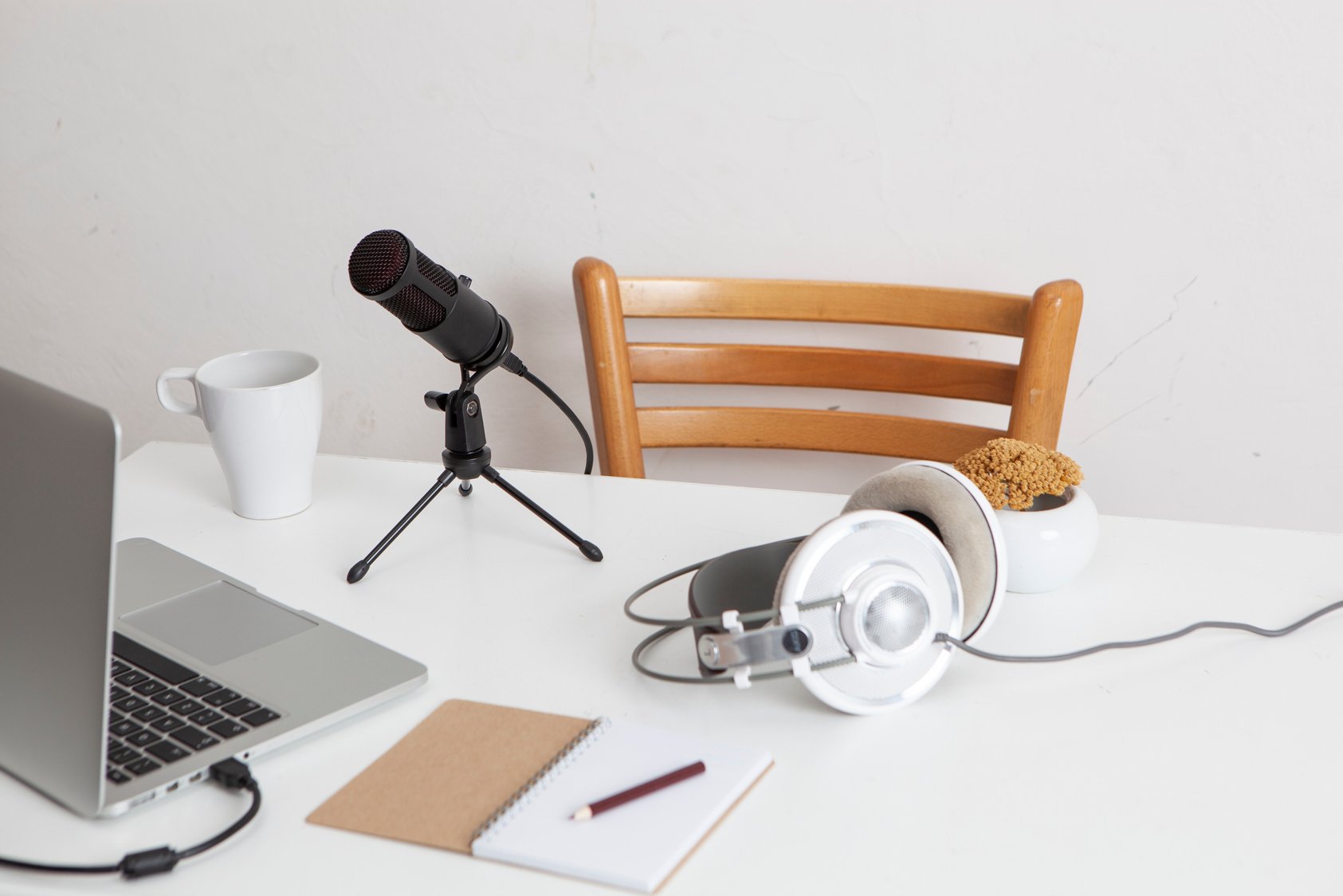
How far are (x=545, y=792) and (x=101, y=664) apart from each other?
0.79 ft

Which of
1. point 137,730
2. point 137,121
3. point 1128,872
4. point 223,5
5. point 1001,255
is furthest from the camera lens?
point 137,121

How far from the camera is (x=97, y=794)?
59cm

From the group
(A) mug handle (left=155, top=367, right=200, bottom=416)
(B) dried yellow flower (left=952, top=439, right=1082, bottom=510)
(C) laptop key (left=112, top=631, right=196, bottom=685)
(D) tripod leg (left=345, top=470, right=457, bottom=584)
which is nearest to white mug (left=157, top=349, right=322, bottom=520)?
(A) mug handle (left=155, top=367, right=200, bottom=416)

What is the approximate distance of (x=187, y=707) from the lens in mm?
697

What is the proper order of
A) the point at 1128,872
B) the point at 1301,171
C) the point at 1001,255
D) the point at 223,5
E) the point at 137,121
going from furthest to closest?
the point at 137,121, the point at 223,5, the point at 1001,255, the point at 1301,171, the point at 1128,872

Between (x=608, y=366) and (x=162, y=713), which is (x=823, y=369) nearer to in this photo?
(x=608, y=366)

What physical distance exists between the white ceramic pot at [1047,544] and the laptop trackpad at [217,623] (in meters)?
0.52

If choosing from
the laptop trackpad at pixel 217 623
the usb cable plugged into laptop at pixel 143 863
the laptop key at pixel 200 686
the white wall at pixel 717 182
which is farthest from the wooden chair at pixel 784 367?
the usb cable plugged into laptop at pixel 143 863

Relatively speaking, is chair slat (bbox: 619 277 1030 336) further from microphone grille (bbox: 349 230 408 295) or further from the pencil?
the pencil

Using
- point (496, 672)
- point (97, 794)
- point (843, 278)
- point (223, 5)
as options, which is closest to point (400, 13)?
point (223, 5)

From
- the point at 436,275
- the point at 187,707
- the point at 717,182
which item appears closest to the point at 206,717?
the point at 187,707

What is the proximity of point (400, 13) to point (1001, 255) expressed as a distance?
2.73 ft

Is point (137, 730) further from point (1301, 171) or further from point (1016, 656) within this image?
point (1301, 171)

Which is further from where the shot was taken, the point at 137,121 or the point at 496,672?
the point at 137,121
